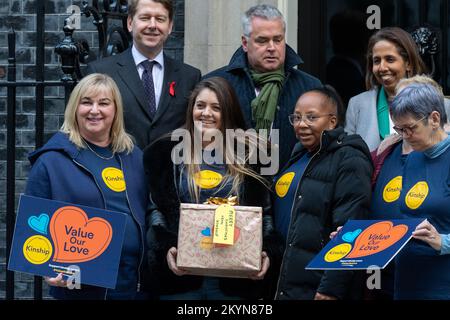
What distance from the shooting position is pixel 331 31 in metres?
8.88

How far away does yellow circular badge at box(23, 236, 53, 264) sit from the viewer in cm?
610

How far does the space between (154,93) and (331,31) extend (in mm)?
2285

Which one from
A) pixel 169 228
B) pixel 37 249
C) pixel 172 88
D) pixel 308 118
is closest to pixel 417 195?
pixel 308 118

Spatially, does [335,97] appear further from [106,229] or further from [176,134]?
[106,229]

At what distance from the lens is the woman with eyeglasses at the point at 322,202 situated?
19.7 feet

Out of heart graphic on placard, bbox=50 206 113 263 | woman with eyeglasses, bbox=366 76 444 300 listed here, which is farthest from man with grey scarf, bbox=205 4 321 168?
heart graphic on placard, bbox=50 206 113 263

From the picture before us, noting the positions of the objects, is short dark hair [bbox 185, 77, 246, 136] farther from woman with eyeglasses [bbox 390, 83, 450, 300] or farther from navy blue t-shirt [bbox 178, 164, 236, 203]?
woman with eyeglasses [bbox 390, 83, 450, 300]

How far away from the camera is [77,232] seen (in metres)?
6.12

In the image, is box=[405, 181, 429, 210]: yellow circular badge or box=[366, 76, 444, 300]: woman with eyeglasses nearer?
box=[405, 181, 429, 210]: yellow circular badge

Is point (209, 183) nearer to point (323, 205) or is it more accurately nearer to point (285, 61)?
point (323, 205)

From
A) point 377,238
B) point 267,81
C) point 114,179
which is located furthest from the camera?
point 267,81

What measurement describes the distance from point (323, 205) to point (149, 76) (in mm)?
1539

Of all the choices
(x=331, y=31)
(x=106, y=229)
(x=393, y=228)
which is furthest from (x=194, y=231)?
(x=331, y=31)

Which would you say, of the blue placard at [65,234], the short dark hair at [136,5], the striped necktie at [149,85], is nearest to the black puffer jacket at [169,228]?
the blue placard at [65,234]
